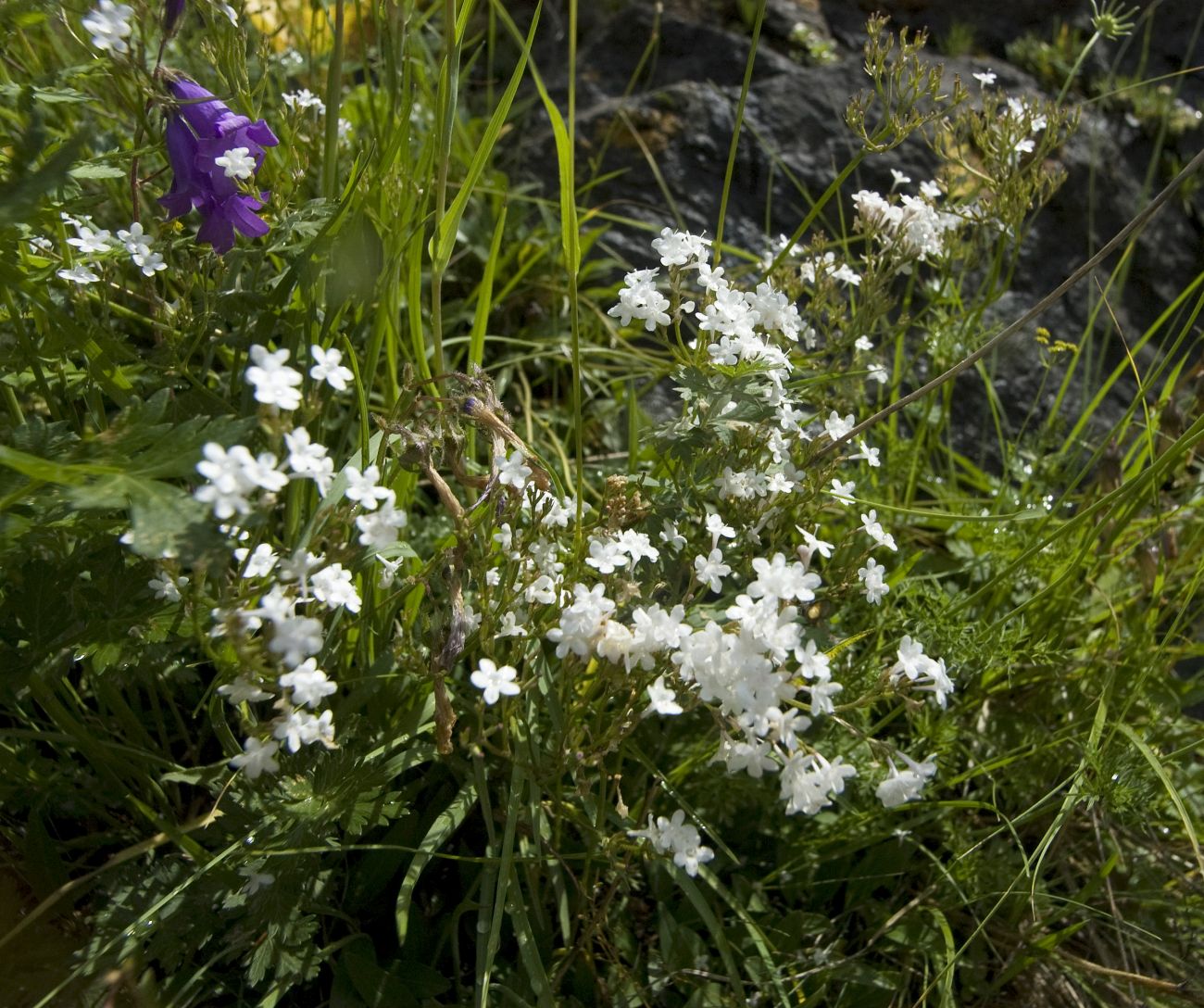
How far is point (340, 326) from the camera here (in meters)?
1.59

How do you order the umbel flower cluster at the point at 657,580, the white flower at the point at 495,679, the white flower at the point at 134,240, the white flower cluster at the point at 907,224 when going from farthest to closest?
the white flower cluster at the point at 907,224, the white flower at the point at 134,240, the white flower at the point at 495,679, the umbel flower cluster at the point at 657,580

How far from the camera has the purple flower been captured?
1.25m

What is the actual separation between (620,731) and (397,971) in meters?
0.48

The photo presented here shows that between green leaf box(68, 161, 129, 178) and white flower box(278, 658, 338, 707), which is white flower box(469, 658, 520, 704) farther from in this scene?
green leaf box(68, 161, 129, 178)

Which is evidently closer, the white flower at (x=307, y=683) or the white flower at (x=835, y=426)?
the white flower at (x=307, y=683)

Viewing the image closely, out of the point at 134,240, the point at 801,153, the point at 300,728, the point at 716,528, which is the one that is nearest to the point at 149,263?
the point at 134,240

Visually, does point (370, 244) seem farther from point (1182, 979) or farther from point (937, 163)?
point (937, 163)

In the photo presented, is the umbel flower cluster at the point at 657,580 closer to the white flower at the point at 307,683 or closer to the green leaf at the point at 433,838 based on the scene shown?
the white flower at the point at 307,683

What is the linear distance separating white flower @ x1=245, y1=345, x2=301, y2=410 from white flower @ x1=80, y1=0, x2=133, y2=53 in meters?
0.48

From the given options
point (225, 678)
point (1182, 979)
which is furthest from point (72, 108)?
point (1182, 979)

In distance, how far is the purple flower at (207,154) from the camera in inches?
49.1

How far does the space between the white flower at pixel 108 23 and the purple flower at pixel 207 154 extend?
13cm

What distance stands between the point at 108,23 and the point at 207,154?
20 cm

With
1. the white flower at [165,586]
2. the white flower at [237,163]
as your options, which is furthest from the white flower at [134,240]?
the white flower at [165,586]
